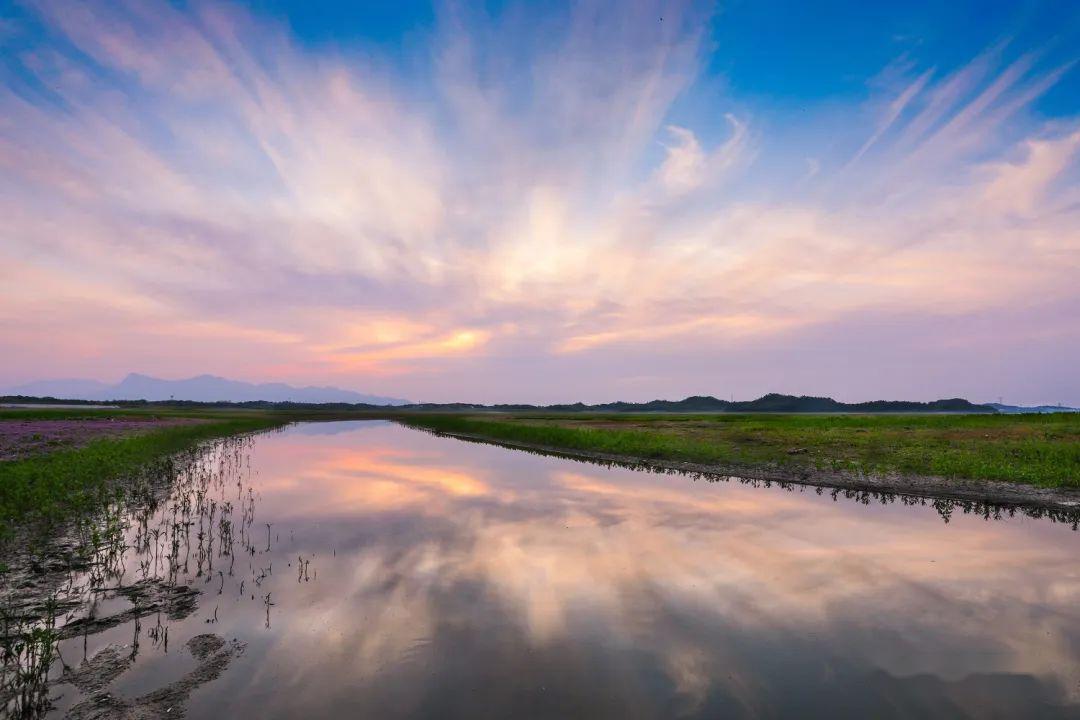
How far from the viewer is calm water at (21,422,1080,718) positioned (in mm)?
8234

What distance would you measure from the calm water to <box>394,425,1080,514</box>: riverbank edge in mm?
4401

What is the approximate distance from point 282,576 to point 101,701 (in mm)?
5881

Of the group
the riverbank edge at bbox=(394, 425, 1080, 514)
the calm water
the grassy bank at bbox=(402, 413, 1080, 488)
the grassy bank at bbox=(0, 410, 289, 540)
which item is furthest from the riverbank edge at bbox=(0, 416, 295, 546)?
the grassy bank at bbox=(402, 413, 1080, 488)

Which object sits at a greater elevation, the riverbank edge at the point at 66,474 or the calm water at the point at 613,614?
the riverbank edge at the point at 66,474

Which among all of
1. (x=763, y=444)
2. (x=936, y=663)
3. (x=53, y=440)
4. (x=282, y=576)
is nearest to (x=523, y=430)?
(x=763, y=444)

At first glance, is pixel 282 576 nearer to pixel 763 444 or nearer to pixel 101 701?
pixel 101 701

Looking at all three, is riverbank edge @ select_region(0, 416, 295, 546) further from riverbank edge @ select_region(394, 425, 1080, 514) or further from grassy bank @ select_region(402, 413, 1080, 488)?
grassy bank @ select_region(402, 413, 1080, 488)

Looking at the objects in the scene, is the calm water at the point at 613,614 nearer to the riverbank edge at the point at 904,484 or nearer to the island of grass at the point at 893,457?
the riverbank edge at the point at 904,484

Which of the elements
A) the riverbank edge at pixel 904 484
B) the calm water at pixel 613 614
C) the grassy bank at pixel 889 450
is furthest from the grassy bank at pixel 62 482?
the grassy bank at pixel 889 450

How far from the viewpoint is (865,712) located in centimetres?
788

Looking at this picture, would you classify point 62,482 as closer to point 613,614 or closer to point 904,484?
point 613,614

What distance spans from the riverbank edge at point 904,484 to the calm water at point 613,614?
440 centimetres

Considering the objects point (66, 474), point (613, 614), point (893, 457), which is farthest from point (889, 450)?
point (66, 474)

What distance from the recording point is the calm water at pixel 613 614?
823 centimetres
